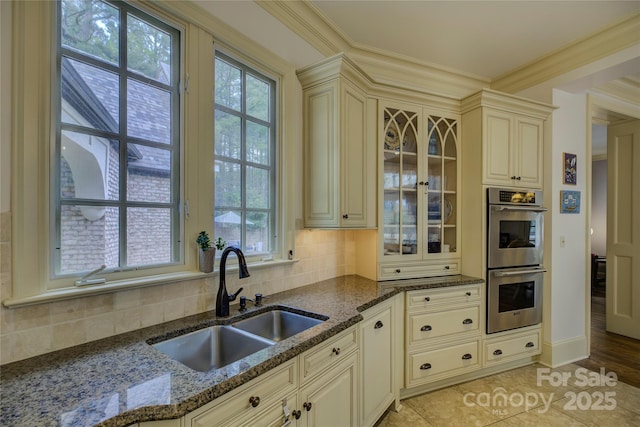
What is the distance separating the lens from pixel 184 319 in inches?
Answer: 59.3

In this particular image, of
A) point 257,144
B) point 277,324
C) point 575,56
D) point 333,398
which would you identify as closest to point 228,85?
point 257,144

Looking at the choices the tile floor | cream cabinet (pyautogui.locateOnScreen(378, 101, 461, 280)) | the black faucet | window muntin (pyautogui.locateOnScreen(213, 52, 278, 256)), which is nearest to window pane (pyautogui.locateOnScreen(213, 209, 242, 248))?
window muntin (pyautogui.locateOnScreen(213, 52, 278, 256))

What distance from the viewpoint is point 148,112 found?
1.47 meters

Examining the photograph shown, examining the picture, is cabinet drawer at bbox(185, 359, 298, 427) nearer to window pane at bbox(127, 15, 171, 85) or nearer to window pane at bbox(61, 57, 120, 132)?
window pane at bbox(61, 57, 120, 132)

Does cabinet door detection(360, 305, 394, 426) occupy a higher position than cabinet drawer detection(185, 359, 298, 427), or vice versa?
cabinet drawer detection(185, 359, 298, 427)

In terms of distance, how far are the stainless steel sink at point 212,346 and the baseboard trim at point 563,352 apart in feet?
9.58

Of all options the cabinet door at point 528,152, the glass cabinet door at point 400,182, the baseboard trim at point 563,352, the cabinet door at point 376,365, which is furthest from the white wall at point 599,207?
the cabinet door at point 376,365

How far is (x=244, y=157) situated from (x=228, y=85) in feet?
1.46

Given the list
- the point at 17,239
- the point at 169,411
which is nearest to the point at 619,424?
the point at 169,411

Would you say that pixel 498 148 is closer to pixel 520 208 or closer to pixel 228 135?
pixel 520 208

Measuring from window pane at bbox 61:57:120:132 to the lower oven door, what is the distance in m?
2.90

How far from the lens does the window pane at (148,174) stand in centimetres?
141

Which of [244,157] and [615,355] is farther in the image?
[615,355]

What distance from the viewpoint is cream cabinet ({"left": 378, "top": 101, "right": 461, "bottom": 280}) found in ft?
8.27
